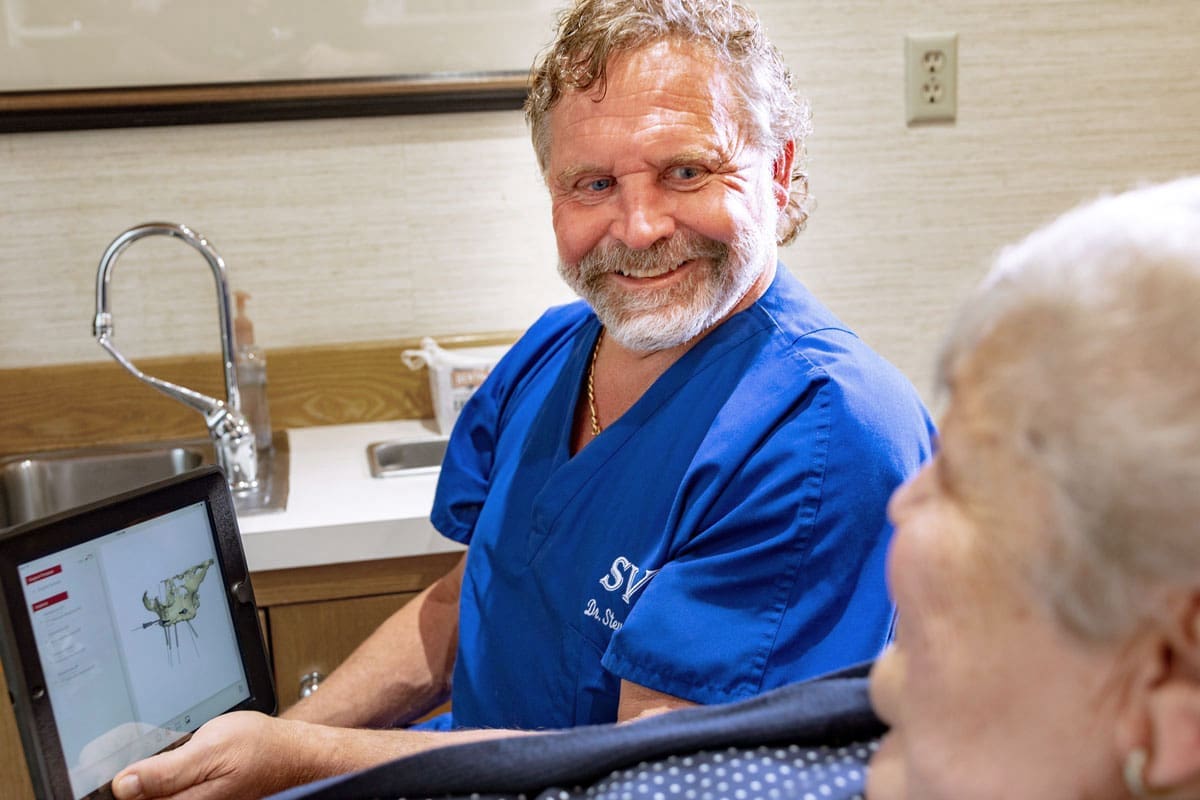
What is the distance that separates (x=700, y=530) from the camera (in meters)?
1.00

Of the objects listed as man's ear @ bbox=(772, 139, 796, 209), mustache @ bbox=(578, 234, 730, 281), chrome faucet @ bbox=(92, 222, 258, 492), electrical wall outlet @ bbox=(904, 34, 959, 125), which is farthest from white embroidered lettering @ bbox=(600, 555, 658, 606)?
electrical wall outlet @ bbox=(904, 34, 959, 125)

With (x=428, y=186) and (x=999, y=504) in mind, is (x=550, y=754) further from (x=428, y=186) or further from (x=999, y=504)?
(x=428, y=186)

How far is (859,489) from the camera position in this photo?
3.16 ft

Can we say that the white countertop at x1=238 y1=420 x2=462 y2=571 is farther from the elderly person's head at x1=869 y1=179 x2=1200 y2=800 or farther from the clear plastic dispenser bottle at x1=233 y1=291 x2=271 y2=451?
the elderly person's head at x1=869 y1=179 x2=1200 y2=800

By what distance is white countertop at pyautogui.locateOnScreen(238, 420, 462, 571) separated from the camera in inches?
58.4

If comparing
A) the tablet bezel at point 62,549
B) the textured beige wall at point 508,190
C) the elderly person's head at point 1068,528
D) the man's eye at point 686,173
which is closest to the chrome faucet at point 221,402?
the textured beige wall at point 508,190

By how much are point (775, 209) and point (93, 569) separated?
0.70 meters

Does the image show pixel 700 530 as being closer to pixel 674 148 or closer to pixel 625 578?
pixel 625 578

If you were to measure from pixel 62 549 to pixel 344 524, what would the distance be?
0.67 metres

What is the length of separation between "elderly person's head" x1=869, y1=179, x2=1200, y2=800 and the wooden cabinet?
110cm

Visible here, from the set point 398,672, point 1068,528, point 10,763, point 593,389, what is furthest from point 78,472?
point 1068,528

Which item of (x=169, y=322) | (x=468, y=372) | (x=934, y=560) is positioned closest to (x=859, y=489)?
(x=934, y=560)

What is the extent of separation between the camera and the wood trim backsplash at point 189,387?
181 centimetres

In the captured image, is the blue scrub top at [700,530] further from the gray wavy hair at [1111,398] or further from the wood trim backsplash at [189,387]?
the wood trim backsplash at [189,387]
